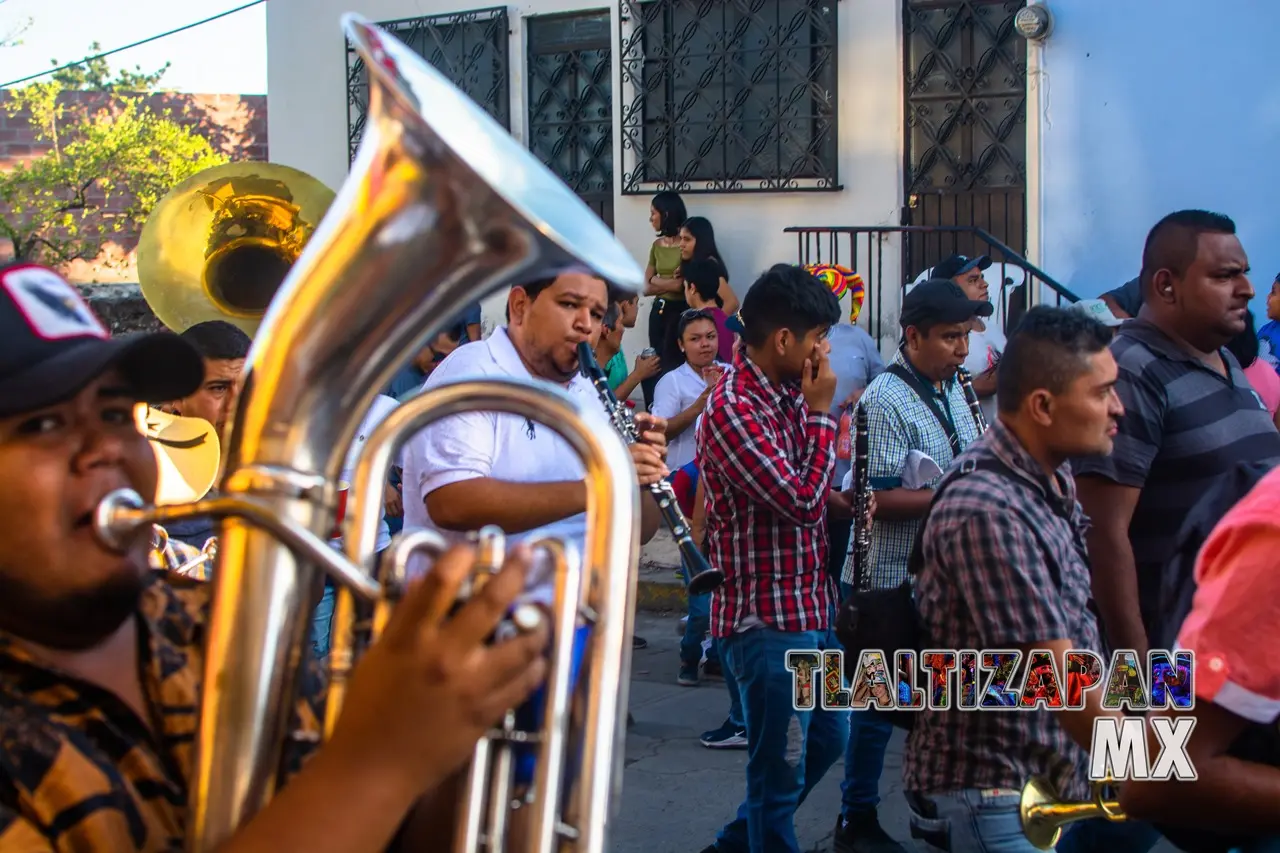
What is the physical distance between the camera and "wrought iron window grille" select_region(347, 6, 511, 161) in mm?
11203

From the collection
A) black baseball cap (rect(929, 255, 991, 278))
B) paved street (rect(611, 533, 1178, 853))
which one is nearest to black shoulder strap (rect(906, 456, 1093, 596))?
paved street (rect(611, 533, 1178, 853))

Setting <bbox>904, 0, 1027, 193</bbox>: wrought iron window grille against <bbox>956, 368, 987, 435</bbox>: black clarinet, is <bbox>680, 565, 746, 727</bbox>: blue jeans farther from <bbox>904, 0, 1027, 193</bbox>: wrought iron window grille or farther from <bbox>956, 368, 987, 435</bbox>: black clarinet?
<bbox>904, 0, 1027, 193</bbox>: wrought iron window grille

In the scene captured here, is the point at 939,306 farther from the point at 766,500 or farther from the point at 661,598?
the point at 661,598

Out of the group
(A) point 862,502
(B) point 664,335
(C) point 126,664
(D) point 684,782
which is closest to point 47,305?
(C) point 126,664

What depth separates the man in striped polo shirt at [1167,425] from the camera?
374 centimetres

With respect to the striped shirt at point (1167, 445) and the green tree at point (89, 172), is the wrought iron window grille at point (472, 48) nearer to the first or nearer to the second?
the green tree at point (89, 172)

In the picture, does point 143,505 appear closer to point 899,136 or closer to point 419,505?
point 419,505

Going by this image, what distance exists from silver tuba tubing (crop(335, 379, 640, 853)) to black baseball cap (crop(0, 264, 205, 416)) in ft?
0.98

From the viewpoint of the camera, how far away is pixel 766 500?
395cm

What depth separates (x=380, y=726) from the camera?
1206 mm

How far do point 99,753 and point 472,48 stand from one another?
1055cm

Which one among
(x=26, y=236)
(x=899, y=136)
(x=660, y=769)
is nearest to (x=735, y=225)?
(x=899, y=136)

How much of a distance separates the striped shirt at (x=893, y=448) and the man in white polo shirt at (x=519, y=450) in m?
1.03

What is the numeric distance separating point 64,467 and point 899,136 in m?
8.71
